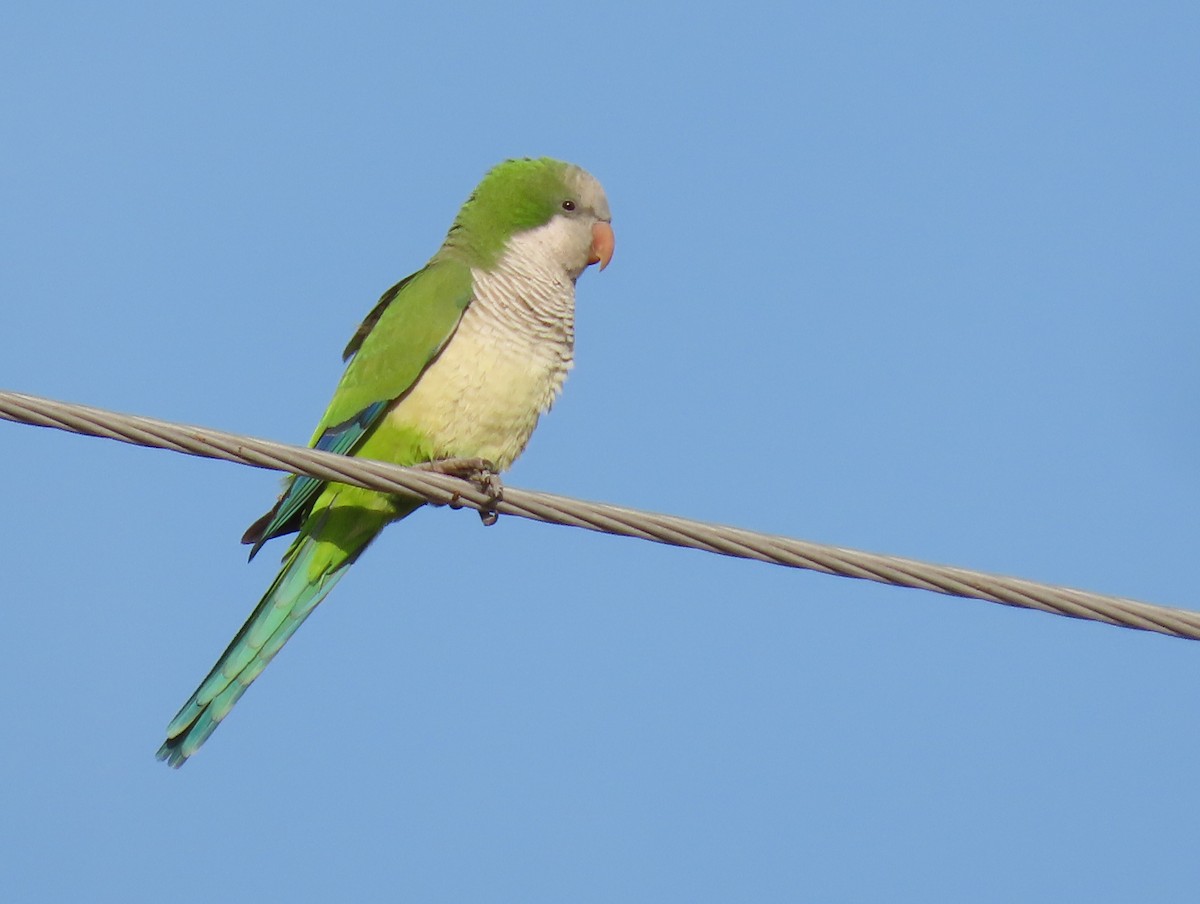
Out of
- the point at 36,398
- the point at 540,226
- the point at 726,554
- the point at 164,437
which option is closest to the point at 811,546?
the point at 726,554

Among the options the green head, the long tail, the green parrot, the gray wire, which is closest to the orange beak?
the green head

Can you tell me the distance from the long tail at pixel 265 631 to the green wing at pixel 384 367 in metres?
0.14

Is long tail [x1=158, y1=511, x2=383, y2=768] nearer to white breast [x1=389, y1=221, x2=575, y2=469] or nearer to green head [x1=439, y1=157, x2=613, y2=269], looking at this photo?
white breast [x1=389, y1=221, x2=575, y2=469]

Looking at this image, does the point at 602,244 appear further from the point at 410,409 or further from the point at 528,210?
the point at 410,409

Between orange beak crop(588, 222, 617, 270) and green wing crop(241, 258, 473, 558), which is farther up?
orange beak crop(588, 222, 617, 270)

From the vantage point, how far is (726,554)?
316cm

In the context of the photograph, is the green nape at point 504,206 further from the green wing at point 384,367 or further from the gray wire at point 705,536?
the gray wire at point 705,536

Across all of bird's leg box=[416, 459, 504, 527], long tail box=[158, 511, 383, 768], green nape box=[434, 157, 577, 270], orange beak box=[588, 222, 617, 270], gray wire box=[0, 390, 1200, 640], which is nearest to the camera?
gray wire box=[0, 390, 1200, 640]

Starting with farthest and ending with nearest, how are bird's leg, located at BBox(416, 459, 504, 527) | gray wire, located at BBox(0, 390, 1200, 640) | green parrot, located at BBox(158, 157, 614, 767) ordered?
1. green parrot, located at BBox(158, 157, 614, 767)
2. bird's leg, located at BBox(416, 459, 504, 527)
3. gray wire, located at BBox(0, 390, 1200, 640)

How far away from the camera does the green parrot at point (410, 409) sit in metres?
4.95

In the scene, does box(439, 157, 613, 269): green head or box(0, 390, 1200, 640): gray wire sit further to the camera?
box(439, 157, 613, 269): green head

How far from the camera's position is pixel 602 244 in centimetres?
592

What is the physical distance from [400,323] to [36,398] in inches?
86.2

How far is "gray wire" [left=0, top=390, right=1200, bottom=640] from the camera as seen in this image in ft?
9.88
